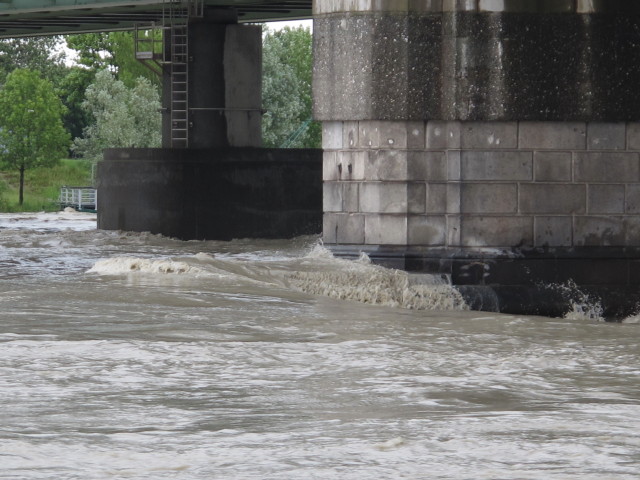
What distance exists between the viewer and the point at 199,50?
38500mm

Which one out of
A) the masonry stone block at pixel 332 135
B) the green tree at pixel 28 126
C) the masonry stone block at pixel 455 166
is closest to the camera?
the masonry stone block at pixel 455 166

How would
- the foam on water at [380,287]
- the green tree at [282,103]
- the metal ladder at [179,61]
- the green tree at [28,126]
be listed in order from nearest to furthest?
the foam on water at [380,287]
the metal ladder at [179,61]
the green tree at [28,126]
the green tree at [282,103]

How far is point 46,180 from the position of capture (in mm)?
84000

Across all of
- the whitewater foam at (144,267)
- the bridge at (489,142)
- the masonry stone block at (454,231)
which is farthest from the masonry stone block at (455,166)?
the whitewater foam at (144,267)

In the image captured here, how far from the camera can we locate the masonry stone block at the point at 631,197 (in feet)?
61.6

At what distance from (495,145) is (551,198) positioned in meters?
0.97

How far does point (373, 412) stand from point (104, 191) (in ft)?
100

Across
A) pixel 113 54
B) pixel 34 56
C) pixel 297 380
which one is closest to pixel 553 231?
pixel 297 380

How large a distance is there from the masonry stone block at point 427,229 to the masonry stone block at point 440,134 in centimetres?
88

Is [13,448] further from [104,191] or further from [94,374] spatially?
[104,191]

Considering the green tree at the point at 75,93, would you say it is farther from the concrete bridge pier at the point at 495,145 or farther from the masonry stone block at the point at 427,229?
the masonry stone block at the point at 427,229

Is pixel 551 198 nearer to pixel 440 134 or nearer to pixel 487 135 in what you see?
Answer: pixel 487 135

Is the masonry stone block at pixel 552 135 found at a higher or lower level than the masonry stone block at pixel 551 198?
higher

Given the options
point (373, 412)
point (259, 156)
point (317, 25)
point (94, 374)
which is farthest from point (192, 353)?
point (259, 156)
